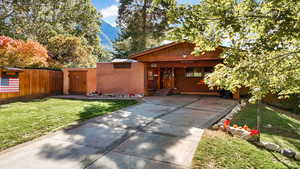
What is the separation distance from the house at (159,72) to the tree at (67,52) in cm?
435

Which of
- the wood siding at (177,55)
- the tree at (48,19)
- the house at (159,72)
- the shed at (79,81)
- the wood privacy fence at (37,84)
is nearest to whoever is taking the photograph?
the wood siding at (177,55)

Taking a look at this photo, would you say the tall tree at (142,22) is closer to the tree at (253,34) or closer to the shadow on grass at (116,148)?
the shadow on grass at (116,148)

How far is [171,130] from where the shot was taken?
4461mm

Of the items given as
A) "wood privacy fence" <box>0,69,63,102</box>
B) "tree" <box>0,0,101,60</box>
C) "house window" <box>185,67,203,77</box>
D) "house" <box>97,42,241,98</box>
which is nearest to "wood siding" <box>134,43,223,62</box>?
"house" <box>97,42,241,98</box>

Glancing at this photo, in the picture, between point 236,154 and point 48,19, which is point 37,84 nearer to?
point 236,154

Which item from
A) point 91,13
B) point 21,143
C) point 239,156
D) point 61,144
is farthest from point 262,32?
point 91,13

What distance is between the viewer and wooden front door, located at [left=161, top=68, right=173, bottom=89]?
13703mm

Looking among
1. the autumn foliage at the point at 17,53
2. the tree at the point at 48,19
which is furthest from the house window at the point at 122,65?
the tree at the point at 48,19

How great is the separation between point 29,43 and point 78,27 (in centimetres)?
1406

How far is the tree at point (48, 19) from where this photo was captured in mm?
17938

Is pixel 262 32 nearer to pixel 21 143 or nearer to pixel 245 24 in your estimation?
pixel 245 24

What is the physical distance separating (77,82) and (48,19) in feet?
45.4

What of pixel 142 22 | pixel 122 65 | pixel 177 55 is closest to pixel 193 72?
pixel 177 55

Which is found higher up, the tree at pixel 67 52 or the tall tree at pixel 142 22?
the tall tree at pixel 142 22
